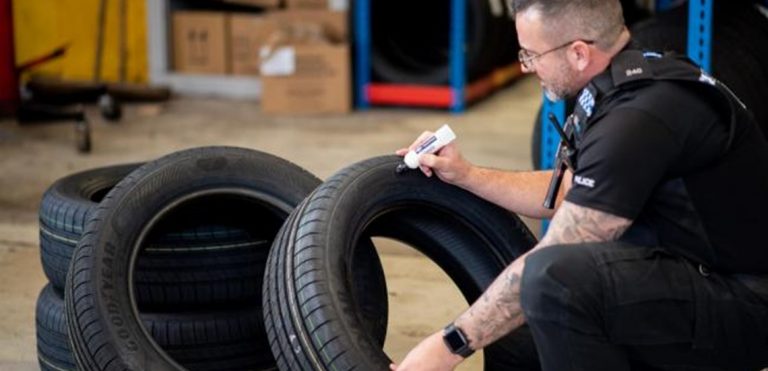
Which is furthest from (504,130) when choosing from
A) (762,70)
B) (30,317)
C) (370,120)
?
(30,317)

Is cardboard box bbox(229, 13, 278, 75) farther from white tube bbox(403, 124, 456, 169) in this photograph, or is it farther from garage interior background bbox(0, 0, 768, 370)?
white tube bbox(403, 124, 456, 169)

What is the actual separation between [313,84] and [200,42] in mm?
1004

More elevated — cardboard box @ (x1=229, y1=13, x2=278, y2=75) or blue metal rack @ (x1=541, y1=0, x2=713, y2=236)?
blue metal rack @ (x1=541, y1=0, x2=713, y2=236)

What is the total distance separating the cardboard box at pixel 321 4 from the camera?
7.26m

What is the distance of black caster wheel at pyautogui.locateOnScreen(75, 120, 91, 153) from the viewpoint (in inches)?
239

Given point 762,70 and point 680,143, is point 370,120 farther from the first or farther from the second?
point 680,143

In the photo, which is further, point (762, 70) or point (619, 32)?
point (762, 70)

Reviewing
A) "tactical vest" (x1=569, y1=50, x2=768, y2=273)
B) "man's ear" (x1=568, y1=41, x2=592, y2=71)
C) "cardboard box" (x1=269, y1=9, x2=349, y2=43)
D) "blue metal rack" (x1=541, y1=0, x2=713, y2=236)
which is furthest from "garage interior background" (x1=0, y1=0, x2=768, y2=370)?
"man's ear" (x1=568, y1=41, x2=592, y2=71)

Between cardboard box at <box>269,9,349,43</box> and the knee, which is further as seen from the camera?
cardboard box at <box>269,9,349,43</box>

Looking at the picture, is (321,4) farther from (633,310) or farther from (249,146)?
(633,310)

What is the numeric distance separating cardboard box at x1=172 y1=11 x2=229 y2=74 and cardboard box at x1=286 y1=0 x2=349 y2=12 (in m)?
0.48

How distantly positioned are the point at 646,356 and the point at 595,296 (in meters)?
0.22

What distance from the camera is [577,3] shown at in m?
2.46

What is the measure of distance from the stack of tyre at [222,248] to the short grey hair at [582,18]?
1.96 ft
